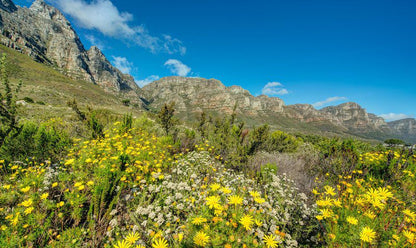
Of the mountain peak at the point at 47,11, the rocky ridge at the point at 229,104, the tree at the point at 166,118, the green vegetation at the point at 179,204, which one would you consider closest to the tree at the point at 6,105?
the green vegetation at the point at 179,204

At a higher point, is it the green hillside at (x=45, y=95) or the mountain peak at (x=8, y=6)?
the mountain peak at (x=8, y=6)

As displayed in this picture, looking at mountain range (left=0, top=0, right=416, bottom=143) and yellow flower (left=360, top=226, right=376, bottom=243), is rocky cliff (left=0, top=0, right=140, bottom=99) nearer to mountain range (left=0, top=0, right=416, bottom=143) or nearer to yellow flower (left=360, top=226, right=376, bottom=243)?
mountain range (left=0, top=0, right=416, bottom=143)

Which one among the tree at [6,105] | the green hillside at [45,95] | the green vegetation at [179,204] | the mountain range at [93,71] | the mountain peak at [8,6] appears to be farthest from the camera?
the mountain peak at [8,6]

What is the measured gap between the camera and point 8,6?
101 metres

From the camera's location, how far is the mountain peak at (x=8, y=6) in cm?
9579

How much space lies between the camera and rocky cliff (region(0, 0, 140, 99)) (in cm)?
8438

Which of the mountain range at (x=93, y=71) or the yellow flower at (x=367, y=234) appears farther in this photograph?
the mountain range at (x=93, y=71)

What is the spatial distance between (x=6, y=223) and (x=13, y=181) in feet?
4.40

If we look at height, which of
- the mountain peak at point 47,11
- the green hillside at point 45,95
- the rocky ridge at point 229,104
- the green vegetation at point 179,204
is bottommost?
the green vegetation at point 179,204

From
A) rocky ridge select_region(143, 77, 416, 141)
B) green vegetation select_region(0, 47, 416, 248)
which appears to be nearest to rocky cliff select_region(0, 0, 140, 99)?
rocky ridge select_region(143, 77, 416, 141)

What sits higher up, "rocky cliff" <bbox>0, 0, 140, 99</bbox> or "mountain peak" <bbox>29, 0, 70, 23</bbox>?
"mountain peak" <bbox>29, 0, 70, 23</bbox>

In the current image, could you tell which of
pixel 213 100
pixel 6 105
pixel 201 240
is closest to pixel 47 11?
pixel 213 100

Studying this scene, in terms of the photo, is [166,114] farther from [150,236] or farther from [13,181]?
[150,236]

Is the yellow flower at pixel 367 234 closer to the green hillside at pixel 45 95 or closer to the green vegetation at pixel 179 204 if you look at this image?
the green vegetation at pixel 179 204
